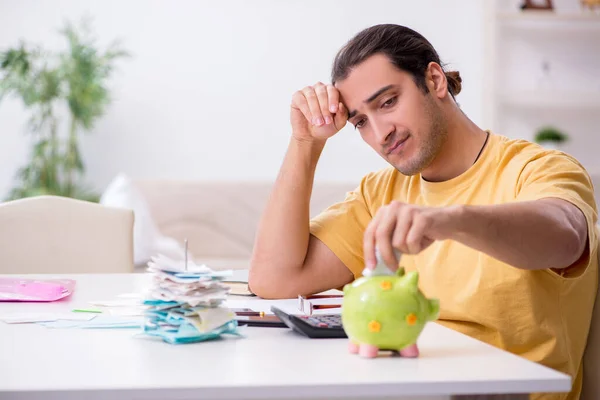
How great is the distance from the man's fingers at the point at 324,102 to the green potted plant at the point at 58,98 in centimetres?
376

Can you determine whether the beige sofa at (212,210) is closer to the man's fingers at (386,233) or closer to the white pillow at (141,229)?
the white pillow at (141,229)

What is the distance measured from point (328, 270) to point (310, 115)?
0.32 m

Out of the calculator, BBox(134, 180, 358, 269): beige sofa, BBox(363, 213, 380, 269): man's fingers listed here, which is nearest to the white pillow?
BBox(134, 180, 358, 269): beige sofa

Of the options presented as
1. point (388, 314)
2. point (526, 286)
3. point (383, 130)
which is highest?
point (383, 130)

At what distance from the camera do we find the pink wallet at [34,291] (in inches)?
62.1

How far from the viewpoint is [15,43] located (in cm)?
559

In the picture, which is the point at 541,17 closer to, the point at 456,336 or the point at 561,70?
the point at 561,70

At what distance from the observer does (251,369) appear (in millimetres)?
939

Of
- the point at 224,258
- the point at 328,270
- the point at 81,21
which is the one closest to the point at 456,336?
the point at 328,270

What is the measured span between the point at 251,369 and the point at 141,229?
334 cm

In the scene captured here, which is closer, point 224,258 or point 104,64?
point 224,258

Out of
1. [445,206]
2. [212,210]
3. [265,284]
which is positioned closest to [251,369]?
[445,206]

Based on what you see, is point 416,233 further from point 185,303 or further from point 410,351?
point 185,303

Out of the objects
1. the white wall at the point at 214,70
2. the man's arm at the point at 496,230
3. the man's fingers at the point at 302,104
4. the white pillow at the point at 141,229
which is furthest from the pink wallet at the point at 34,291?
the white wall at the point at 214,70
